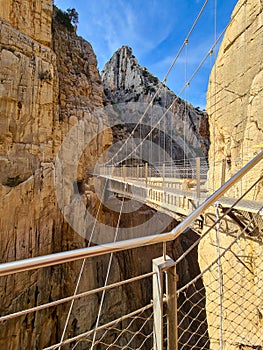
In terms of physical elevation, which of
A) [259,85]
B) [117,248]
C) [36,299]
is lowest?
[36,299]

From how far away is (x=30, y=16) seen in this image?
176 inches

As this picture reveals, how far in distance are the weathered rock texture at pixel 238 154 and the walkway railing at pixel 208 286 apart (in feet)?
0.03

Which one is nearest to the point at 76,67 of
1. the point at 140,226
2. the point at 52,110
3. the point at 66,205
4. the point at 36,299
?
the point at 52,110

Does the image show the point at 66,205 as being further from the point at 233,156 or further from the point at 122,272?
the point at 233,156

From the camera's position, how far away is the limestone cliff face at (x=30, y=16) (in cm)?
407

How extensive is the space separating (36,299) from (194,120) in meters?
14.7

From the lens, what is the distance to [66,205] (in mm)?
5285

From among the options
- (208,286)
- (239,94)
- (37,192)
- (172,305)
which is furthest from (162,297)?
(37,192)

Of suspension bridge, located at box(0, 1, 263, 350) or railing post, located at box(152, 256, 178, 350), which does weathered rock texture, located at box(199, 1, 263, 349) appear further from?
railing post, located at box(152, 256, 178, 350)

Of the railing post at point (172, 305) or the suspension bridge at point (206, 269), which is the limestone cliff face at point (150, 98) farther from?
the railing post at point (172, 305)

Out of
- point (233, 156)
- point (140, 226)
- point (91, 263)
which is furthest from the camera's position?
point (140, 226)

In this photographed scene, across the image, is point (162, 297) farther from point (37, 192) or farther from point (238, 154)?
point (37, 192)

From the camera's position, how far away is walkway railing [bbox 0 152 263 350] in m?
0.48

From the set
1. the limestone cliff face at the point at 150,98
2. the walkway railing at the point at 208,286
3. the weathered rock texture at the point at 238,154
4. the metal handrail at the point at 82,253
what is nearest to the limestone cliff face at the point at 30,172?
the walkway railing at the point at 208,286
